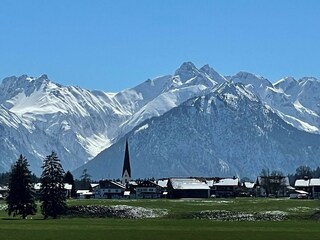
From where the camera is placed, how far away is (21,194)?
363ft

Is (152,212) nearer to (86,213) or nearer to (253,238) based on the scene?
(86,213)

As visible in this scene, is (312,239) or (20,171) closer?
(312,239)

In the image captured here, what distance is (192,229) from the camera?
7875cm

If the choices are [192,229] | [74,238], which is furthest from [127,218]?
[74,238]

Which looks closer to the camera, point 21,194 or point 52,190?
point 21,194

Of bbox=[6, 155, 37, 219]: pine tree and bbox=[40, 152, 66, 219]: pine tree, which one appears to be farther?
bbox=[6, 155, 37, 219]: pine tree

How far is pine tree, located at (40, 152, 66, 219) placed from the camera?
11006 centimetres

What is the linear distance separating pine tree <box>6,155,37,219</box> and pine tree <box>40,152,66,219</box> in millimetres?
1570

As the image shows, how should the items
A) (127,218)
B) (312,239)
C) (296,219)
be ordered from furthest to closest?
(127,218)
(296,219)
(312,239)

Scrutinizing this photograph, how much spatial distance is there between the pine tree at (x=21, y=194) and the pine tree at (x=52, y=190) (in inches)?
61.8

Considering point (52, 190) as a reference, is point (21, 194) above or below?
below

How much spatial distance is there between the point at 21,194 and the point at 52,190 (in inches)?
157

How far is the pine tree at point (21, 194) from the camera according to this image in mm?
110500

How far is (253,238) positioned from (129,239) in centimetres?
991
